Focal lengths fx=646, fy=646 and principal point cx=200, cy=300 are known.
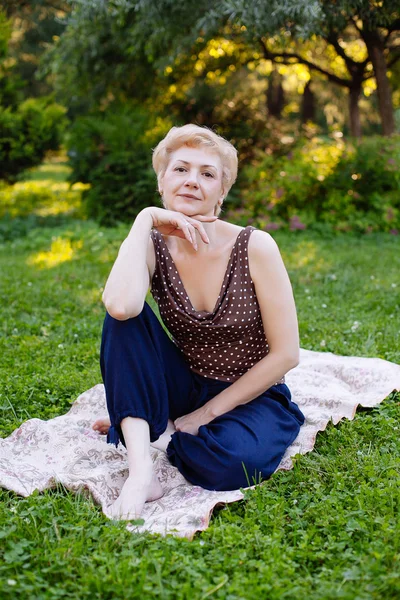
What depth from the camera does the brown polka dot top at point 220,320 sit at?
106 inches

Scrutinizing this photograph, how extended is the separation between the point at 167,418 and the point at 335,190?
6565 mm

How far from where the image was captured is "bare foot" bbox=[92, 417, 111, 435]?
296 cm

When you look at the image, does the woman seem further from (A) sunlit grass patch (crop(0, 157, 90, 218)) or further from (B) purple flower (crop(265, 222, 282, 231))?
(A) sunlit grass patch (crop(0, 157, 90, 218))

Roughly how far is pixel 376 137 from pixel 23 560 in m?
8.17

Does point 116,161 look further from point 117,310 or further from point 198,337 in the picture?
point 117,310

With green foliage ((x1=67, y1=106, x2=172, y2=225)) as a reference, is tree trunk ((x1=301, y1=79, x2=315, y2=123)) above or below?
above

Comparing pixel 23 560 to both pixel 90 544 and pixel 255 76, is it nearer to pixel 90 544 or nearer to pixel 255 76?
pixel 90 544

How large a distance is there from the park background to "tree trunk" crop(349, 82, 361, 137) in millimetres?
93

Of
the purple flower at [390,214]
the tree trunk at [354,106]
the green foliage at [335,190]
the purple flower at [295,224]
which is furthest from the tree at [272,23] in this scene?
the purple flower at [295,224]

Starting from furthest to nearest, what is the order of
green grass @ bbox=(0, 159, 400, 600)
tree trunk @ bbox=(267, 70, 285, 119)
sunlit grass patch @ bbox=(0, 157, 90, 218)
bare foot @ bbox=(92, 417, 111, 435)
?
1. tree trunk @ bbox=(267, 70, 285, 119)
2. sunlit grass patch @ bbox=(0, 157, 90, 218)
3. bare foot @ bbox=(92, 417, 111, 435)
4. green grass @ bbox=(0, 159, 400, 600)

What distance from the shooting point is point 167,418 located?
8.46ft

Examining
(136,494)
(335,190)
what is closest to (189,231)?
(136,494)

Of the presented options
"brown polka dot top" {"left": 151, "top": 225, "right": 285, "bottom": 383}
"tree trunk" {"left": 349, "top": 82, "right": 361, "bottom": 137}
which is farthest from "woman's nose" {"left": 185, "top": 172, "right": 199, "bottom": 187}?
"tree trunk" {"left": 349, "top": 82, "right": 361, "bottom": 137}

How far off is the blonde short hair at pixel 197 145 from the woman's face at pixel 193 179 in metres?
0.02
